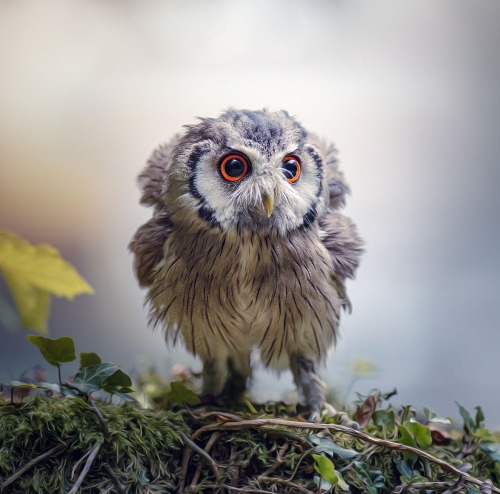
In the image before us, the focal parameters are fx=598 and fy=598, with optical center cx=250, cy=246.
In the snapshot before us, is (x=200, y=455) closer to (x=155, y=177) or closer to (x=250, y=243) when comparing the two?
(x=250, y=243)

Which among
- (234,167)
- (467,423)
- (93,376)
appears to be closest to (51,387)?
(93,376)

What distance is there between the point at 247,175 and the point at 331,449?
495 mm

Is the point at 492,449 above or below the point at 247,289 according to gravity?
below

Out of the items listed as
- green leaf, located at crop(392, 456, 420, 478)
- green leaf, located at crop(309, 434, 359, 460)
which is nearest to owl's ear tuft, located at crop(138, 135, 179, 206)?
green leaf, located at crop(309, 434, 359, 460)

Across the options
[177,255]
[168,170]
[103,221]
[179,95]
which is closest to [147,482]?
[177,255]

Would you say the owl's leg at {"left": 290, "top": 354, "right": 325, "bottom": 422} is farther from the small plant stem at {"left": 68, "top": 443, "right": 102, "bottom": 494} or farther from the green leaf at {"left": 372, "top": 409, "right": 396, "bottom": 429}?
the small plant stem at {"left": 68, "top": 443, "right": 102, "bottom": 494}

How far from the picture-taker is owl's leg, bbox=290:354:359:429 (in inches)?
51.6

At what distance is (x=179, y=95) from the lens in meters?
2.14

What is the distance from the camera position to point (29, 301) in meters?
0.66

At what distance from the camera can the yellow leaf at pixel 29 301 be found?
641 mm

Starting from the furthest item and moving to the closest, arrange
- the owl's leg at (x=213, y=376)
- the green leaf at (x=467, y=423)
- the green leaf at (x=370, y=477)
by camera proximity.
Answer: the owl's leg at (x=213, y=376)
the green leaf at (x=467, y=423)
the green leaf at (x=370, y=477)

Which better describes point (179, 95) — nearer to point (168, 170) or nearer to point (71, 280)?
point (168, 170)

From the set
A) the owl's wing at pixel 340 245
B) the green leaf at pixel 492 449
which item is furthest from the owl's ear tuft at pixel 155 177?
the green leaf at pixel 492 449

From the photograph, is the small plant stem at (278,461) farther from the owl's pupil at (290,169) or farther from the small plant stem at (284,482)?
the owl's pupil at (290,169)
